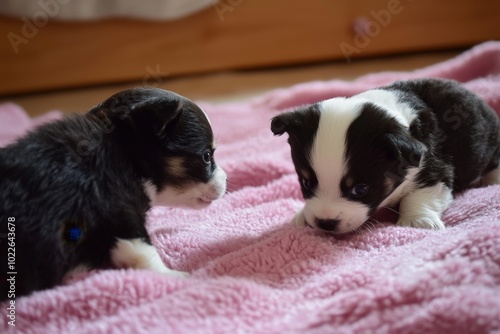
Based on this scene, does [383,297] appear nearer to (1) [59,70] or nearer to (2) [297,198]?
(2) [297,198]

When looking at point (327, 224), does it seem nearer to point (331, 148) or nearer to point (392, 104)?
A: point (331, 148)

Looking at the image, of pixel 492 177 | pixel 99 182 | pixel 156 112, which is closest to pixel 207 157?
pixel 156 112

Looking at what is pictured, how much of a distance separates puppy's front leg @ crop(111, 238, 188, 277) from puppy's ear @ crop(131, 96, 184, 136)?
0.36 metres

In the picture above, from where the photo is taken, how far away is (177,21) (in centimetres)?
431

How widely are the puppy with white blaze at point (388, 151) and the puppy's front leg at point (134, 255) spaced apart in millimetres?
548

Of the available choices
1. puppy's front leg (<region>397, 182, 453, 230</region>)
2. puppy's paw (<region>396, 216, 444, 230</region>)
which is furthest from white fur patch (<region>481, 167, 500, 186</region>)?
puppy's paw (<region>396, 216, 444, 230</region>)

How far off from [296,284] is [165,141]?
0.63m

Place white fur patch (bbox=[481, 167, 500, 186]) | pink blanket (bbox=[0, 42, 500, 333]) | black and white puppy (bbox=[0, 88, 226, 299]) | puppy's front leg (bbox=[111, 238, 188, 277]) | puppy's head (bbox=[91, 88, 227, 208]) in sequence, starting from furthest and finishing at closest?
white fur patch (bbox=[481, 167, 500, 186]), puppy's head (bbox=[91, 88, 227, 208]), puppy's front leg (bbox=[111, 238, 188, 277]), black and white puppy (bbox=[0, 88, 226, 299]), pink blanket (bbox=[0, 42, 500, 333])

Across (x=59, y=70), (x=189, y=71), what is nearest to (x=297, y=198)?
(x=189, y=71)

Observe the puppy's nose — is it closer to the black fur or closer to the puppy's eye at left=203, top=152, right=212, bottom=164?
the black fur

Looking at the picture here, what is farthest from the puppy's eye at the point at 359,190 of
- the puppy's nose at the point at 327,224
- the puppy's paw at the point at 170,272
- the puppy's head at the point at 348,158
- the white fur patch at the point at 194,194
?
the puppy's paw at the point at 170,272

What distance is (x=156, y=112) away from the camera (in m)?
1.69

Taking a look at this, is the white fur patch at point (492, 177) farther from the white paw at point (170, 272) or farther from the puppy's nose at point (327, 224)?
the white paw at point (170, 272)

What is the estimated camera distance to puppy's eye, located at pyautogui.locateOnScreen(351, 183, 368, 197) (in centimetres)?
178
